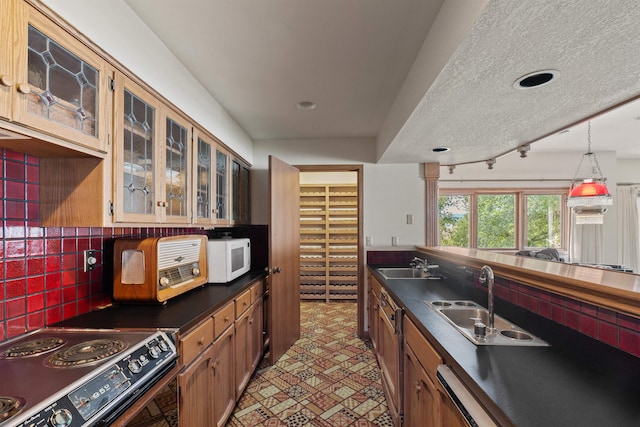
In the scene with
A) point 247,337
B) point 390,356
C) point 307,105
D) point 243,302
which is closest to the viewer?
point 390,356

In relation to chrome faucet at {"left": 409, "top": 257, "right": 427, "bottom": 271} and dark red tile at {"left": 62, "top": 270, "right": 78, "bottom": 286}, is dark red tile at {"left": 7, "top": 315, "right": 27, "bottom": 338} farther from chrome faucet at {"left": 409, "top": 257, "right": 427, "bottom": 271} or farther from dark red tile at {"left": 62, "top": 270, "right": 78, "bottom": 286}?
chrome faucet at {"left": 409, "top": 257, "right": 427, "bottom": 271}

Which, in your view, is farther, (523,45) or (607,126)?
(607,126)

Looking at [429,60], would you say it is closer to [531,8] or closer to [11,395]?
[531,8]

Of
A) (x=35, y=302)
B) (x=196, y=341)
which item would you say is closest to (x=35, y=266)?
(x=35, y=302)

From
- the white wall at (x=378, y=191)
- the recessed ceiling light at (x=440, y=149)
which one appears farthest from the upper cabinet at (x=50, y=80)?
the recessed ceiling light at (x=440, y=149)

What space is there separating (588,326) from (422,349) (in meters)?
0.65

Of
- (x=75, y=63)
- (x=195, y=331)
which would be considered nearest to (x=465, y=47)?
(x=75, y=63)

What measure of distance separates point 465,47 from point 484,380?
1206 mm

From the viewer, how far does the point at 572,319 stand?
4.12 ft

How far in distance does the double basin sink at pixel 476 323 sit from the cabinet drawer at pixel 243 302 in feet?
4.25

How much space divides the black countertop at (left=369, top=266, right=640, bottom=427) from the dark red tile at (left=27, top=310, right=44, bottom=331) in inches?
66.1

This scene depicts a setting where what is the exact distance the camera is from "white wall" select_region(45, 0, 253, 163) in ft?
3.72

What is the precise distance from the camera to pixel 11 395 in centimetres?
82

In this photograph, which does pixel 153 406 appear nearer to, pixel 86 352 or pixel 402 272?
pixel 86 352
